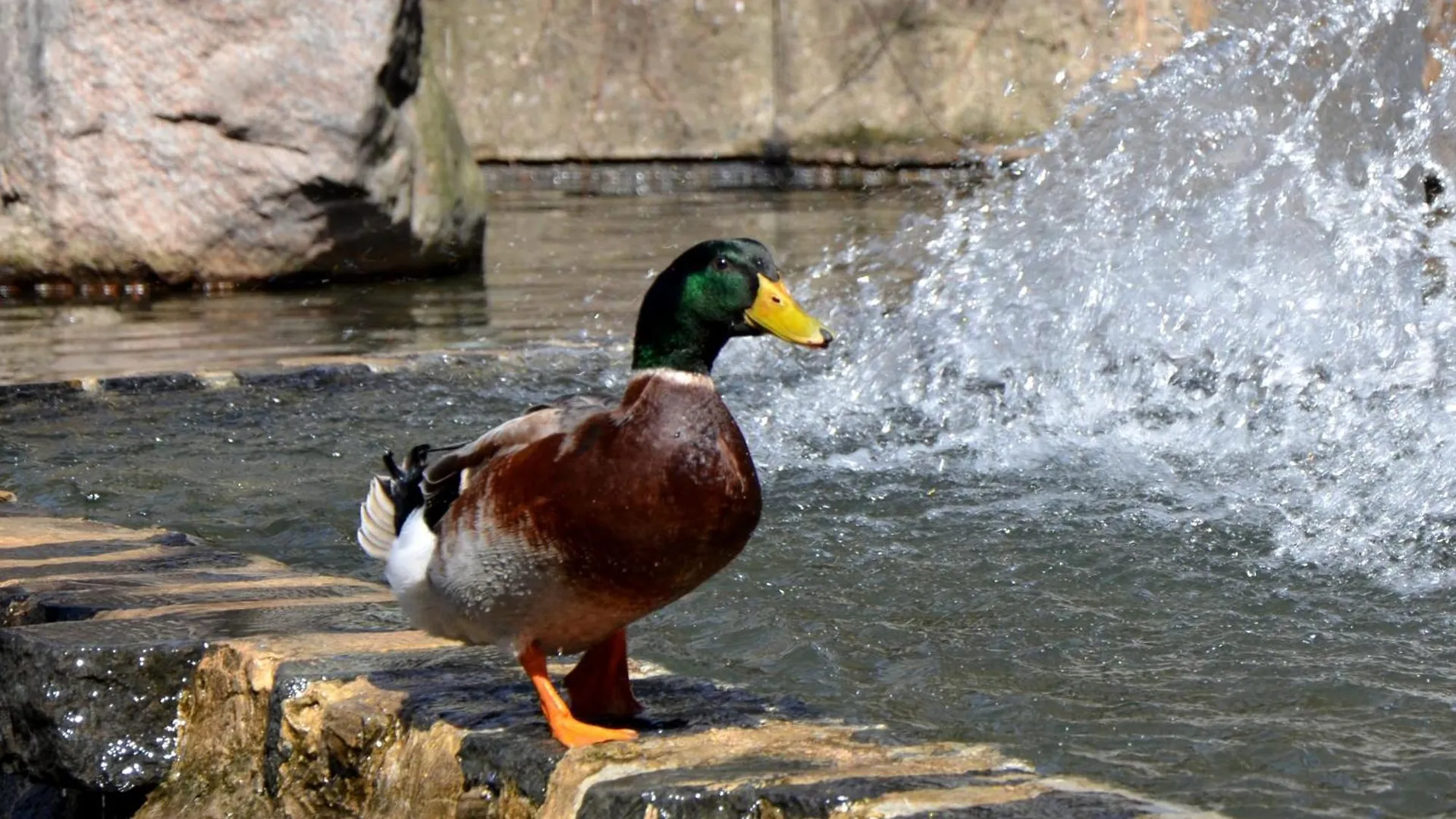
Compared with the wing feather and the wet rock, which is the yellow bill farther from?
the wet rock

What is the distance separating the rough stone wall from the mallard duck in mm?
10939

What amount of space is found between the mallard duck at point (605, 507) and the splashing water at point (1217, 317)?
1.84m

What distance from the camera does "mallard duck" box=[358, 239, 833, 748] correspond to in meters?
2.40

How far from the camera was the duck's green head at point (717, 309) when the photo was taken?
2523 millimetres

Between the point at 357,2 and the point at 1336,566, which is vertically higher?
the point at 357,2

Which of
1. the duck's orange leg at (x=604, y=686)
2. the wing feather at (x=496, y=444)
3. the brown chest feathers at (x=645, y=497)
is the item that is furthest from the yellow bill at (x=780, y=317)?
the duck's orange leg at (x=604, y=686)

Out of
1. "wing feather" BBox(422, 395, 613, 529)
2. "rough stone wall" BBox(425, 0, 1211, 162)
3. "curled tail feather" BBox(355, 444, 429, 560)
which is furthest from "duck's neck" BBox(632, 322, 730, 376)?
"rough stone wall" BBox(425, 0, 1211, 162)

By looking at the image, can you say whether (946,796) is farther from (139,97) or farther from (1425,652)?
(139,97)

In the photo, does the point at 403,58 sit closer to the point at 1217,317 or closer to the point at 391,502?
the point at 1217,317

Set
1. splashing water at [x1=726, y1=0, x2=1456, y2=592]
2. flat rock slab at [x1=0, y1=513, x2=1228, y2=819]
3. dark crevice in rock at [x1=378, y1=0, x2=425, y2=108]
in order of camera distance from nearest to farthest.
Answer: flat rock slab at [x1=0, y1=513, x2=1228, y2=819]
splashing water at [x1=726, y1=0, x2=1456, y2=592]
dark crevice in rock at [x1=378, y1=0, x2=425, y2=108]

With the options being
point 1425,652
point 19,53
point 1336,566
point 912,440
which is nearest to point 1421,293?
point 912,440

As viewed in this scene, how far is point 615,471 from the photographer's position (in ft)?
7.88

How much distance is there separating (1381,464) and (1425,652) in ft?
4.72

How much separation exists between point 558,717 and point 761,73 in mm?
11861
